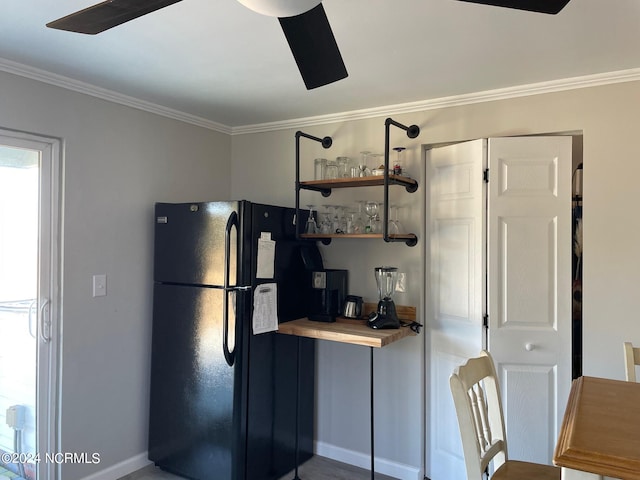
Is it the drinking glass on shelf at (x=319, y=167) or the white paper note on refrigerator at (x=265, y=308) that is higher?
the drinking glass on shelf at (x=319, y=167)

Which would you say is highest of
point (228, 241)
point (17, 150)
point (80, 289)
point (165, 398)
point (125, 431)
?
point (17, 150)

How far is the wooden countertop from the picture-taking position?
95.3 inches

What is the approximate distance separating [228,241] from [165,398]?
3.59ft

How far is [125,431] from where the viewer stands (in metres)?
2.85

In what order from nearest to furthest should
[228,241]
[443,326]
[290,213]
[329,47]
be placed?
[329,47] < [228,241] < [443,326] < [290,213]

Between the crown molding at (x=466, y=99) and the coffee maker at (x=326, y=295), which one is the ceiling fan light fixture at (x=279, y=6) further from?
the coffee maker at (x=326, y=295)

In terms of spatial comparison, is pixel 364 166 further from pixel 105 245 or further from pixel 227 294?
pixel 105 245

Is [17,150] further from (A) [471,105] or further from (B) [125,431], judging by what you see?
(A) [471,105]

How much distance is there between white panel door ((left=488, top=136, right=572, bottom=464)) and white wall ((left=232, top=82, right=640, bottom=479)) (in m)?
0.12

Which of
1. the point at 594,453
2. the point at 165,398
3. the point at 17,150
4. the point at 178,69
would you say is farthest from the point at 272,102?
the point at 594,453

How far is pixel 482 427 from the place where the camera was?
1597 mm

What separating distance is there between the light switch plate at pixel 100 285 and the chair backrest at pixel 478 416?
6.86 feet

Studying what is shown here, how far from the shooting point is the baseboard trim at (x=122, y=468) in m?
2.71

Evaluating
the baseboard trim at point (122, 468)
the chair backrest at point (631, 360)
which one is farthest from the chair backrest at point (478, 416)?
the baseboard trim at point (122, 468)
